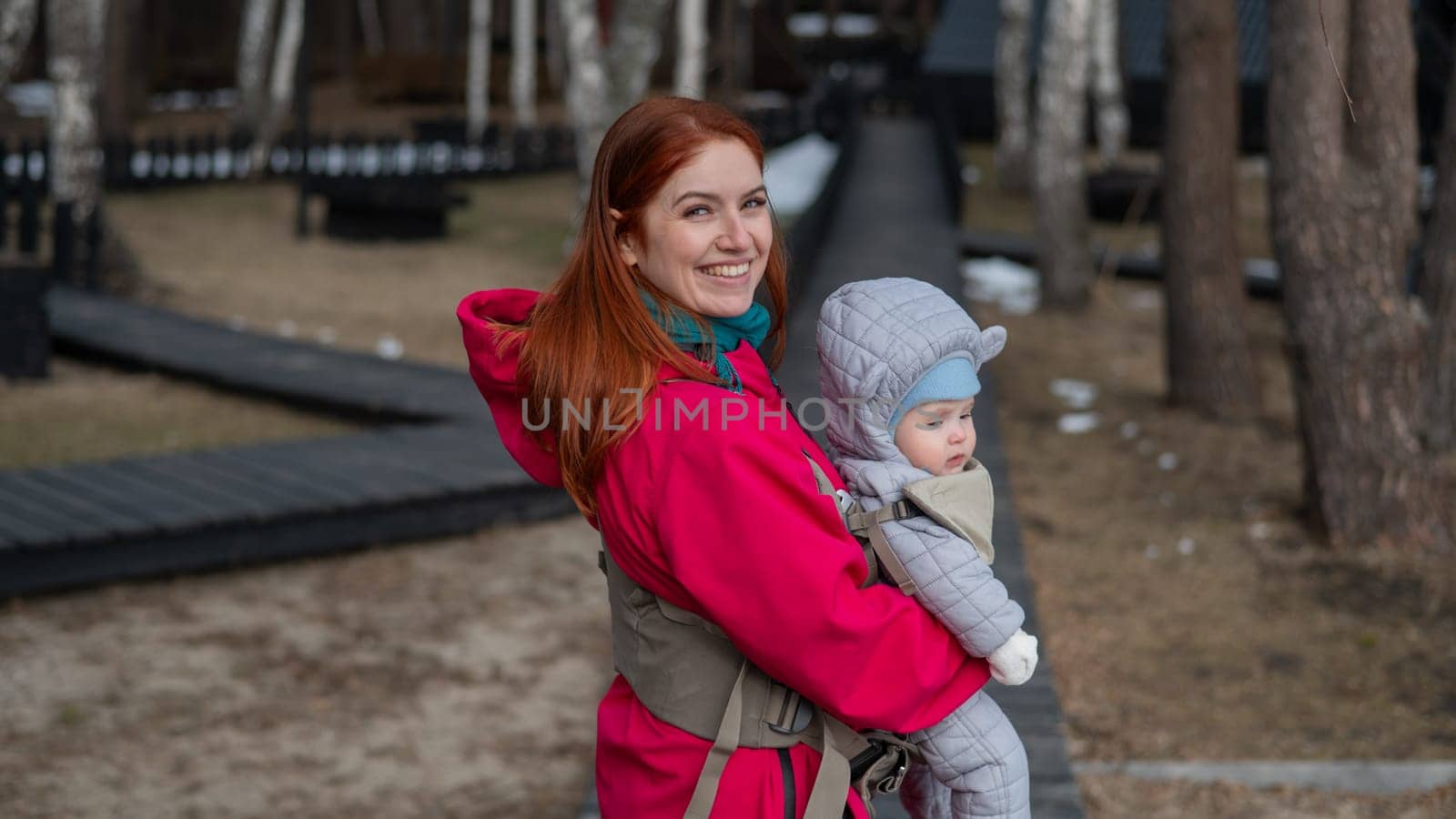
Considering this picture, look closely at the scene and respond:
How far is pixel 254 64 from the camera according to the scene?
77.2ft

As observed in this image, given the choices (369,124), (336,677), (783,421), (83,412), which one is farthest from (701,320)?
(369,124)

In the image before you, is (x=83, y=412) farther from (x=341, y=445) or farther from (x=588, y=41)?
(x=588, y=41)

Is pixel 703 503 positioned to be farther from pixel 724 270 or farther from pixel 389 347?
pixel 389 347

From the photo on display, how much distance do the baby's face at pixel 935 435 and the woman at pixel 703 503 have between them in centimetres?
12

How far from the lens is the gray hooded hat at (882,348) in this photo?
1999 millimetres

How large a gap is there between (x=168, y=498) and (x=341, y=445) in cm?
111

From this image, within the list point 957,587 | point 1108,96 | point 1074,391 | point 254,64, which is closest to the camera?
point 957,587

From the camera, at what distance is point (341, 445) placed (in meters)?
7.06

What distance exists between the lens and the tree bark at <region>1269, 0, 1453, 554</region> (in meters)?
6.79

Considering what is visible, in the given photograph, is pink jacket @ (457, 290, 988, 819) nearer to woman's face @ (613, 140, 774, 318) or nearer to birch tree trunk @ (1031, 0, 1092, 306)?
woman's face @ (613, 140, 774, 318)

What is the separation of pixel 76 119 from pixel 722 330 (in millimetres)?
11904

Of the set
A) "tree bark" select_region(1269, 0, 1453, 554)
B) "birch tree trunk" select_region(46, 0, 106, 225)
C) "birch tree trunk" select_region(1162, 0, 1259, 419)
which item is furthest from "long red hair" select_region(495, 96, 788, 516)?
"birch tree trunk" select_region(46, 0, 106, 225)

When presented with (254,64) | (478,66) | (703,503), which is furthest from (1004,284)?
(478,66)

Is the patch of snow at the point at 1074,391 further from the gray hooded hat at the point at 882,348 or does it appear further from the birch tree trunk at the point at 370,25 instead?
the birch tree trunk at the point at 370,25
